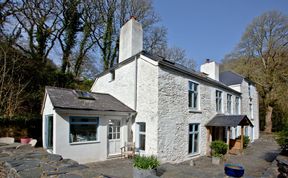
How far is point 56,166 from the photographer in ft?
14.5

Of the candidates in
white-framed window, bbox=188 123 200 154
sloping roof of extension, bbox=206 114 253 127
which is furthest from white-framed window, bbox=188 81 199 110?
sloping roof of extension, bbox=206 114 253 127

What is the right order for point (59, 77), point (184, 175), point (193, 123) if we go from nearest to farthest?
1. point (184, 175)
2. point (193, 123)
3. point (59, 77)

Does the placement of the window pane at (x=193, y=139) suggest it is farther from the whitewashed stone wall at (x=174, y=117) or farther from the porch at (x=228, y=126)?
the porch at (x=228, y=126)

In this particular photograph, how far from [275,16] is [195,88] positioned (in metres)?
18.9

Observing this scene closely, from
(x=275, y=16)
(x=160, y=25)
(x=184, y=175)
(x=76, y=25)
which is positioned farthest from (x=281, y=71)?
(x=76, y=25)

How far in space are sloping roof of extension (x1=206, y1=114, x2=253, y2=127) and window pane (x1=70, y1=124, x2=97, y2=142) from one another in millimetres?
8167

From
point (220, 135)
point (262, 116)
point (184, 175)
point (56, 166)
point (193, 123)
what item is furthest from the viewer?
point (262, 116)

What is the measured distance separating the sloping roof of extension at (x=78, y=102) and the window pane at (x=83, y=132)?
95cm

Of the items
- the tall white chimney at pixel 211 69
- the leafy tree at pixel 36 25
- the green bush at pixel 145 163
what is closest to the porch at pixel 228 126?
the tall white chimney at pixel 211 69

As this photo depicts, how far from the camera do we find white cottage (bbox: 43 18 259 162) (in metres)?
10.1

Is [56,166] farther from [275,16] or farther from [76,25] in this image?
[275,16]

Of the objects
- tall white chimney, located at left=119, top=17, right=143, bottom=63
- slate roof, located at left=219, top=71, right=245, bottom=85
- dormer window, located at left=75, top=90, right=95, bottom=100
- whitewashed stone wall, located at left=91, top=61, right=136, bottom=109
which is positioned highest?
tall white chimney, located at left=119, top=17, right=143, bottom=63

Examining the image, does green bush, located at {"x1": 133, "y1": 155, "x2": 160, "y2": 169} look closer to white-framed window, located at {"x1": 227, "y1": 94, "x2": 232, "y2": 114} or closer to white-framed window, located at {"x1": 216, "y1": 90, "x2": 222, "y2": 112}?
white-framed window, located at {"x1": 216, "y1": 90, "x2": 222, "y2": 112}

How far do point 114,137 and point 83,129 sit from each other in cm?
213
